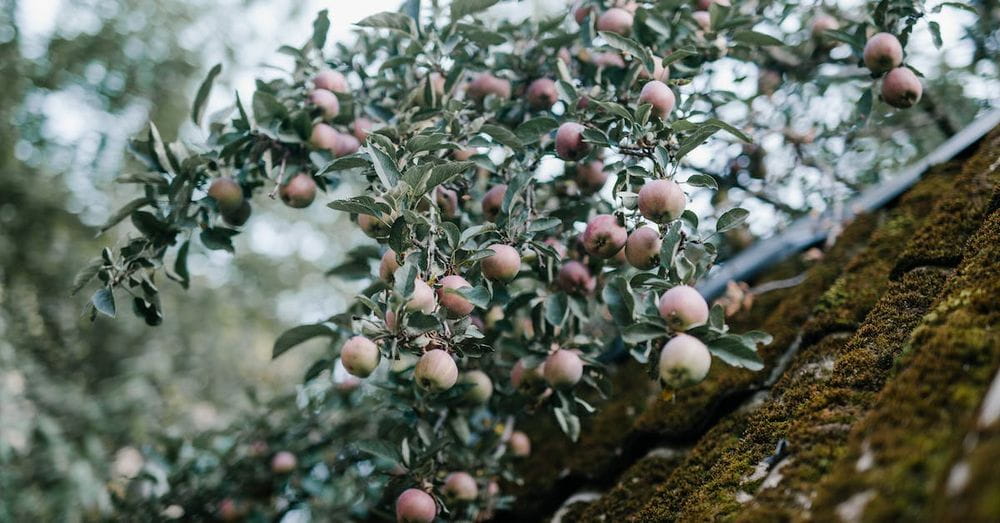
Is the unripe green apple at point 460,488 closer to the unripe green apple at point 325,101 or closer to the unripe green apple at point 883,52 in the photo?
the unripe green apple at point 325,101

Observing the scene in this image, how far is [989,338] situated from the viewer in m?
0.77

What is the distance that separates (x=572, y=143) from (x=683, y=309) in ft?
1.41

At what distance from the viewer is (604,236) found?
1.29 meters

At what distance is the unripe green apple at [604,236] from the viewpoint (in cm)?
129

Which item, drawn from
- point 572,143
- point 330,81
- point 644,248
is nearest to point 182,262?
point 330,81

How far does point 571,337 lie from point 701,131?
54 cm

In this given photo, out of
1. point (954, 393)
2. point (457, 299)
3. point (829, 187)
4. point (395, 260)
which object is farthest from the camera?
point (829, 187)

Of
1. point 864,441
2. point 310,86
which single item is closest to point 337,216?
point 310,86

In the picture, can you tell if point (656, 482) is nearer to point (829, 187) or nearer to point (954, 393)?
point (954, 393)

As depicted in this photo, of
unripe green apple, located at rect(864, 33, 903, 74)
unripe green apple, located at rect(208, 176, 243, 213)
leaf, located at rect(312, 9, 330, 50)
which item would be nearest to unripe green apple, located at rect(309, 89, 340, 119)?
leaf, located at rect(312, 9, 330, 50)

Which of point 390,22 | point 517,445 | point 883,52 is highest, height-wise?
point 883,52

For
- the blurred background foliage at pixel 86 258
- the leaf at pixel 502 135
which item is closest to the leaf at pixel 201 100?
the leaf at pixel 502 135

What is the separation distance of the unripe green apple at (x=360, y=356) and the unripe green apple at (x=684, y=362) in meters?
0.48

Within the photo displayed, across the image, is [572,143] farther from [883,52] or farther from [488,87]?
[883,52]
